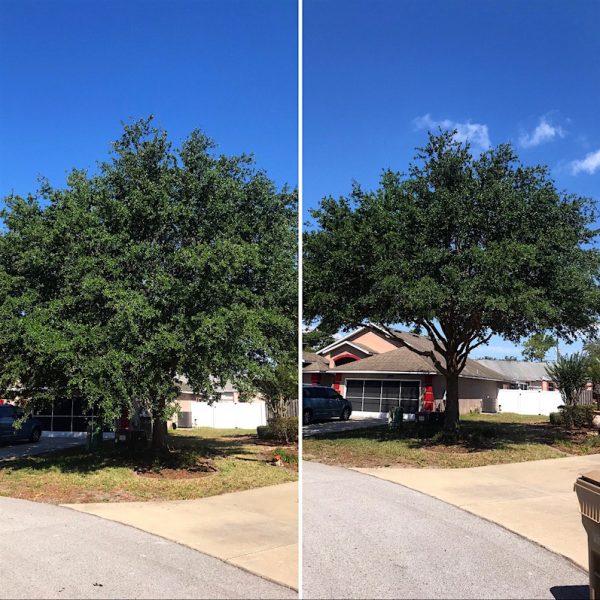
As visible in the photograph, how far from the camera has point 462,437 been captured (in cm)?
1642

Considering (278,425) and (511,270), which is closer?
(511,270)

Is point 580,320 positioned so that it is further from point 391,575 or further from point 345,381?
point 345,381

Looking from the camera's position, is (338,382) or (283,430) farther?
(338,382)

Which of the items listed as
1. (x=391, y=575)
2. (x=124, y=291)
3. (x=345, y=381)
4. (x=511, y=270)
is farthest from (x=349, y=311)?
(x=345, y=381)

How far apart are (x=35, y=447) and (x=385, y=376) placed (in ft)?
49.7

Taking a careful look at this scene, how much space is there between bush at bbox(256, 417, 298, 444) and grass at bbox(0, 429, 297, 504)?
6.63 feet

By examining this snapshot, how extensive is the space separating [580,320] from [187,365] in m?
9.36

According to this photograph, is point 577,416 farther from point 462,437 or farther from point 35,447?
point 35,447

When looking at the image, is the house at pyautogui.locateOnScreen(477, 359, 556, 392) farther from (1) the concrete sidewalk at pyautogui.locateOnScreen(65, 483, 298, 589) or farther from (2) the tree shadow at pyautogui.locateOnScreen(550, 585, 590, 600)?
(2) the tree shadow at pyautogui.locateOnScreen(550, 585, 590, 600)

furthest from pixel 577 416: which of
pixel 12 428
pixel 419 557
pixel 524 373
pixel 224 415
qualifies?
pixel 524 373

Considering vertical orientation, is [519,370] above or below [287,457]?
above

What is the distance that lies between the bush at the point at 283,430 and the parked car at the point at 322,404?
6.11 metres

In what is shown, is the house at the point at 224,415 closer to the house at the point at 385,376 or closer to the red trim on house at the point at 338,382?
the house at the point at 385,376

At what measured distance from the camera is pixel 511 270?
12.8 metres
